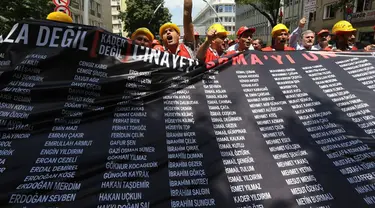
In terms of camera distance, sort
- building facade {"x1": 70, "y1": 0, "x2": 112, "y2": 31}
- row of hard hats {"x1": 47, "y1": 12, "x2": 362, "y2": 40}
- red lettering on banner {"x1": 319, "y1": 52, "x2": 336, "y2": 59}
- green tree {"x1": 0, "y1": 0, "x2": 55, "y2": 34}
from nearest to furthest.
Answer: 1. red lettering on banner {"x1": 319, "y1": 52, "x2": 336, "y2": 59}
2. row of hard hats {"x1": 47, "y1": 12, "x2": 362, "y2": 40}
3. green tree {"x1": 0, "y1": 0, "x2": 55, "y2": 34}
4. building facade {"x1": 70, "y1": 0, "x2": 112, "y2": 31}

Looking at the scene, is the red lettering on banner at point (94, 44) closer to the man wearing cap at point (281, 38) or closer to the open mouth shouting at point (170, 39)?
the open mouth shouting at point (170, 39)

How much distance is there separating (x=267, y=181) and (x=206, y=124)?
0.57 metres

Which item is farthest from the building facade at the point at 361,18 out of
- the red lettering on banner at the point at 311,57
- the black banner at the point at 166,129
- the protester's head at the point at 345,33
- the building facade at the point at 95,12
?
the building facade at the point at 95,12

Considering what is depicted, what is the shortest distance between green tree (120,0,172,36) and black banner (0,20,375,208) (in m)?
36.9

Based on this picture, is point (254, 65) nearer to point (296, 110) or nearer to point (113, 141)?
point (296, 110)

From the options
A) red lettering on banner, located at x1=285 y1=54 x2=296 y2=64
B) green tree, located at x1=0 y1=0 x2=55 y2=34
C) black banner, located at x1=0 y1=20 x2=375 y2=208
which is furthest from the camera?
green tree, located at x1=0 y1=0 x2=55 y2=34

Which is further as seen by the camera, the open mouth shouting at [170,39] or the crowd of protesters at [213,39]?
the open mouth shouting at [170,39]

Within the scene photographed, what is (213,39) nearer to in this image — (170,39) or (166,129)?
(170,39)

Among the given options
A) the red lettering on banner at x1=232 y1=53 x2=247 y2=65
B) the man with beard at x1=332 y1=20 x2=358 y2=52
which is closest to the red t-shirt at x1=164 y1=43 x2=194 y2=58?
the red lettering on banner at x1=232 y1=53 x2=247 y2=65

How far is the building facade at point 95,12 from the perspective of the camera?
29094mm

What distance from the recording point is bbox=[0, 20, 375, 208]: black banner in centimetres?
166

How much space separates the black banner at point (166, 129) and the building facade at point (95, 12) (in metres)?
28.4

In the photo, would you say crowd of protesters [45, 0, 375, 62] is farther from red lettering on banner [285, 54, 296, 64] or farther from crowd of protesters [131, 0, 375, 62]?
red lettering on banner [285, 54, 296, 64]

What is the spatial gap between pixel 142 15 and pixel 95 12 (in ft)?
19.2
